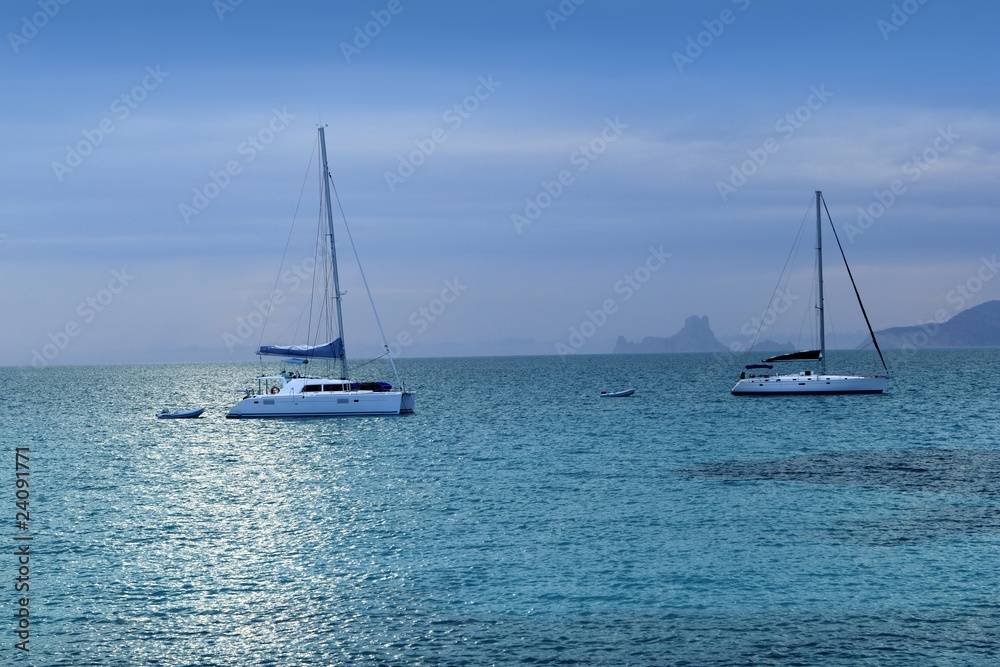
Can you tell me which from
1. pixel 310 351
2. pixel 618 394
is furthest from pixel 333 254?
pixel 618 394

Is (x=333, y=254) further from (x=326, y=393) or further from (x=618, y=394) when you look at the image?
(x=618, y=394)

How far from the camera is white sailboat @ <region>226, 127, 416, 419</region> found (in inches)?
3189

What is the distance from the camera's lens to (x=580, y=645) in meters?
22.8

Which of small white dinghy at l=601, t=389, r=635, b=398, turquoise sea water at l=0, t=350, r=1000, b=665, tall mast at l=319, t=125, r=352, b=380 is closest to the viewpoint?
turquoise sea water at l=0, t=350, r=1000, b=665

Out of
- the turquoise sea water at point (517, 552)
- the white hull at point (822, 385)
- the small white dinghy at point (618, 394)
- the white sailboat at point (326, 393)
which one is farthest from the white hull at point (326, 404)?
the white hull at point (822, 385)

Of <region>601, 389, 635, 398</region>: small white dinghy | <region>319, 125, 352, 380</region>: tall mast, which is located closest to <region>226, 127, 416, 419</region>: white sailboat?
<region>319, 125, 352, 380</region>: tall mast

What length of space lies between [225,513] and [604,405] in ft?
231

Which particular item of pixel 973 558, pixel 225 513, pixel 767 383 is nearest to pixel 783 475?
pixel 973 558

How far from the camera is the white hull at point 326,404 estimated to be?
81250 mm

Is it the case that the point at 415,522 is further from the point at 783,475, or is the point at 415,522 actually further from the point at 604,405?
the point at 604,405

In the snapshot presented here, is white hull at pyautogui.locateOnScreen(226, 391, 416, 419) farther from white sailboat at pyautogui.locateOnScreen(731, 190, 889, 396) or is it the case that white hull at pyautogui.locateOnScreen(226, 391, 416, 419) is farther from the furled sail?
white sailboat at pyautogui.locateOnScreen(731, 190, 889, 396)

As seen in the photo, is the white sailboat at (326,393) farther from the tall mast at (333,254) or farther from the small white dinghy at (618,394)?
the small white dinghy at (618,394)

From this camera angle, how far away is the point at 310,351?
8238cm

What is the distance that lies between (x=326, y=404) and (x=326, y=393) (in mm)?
1004
